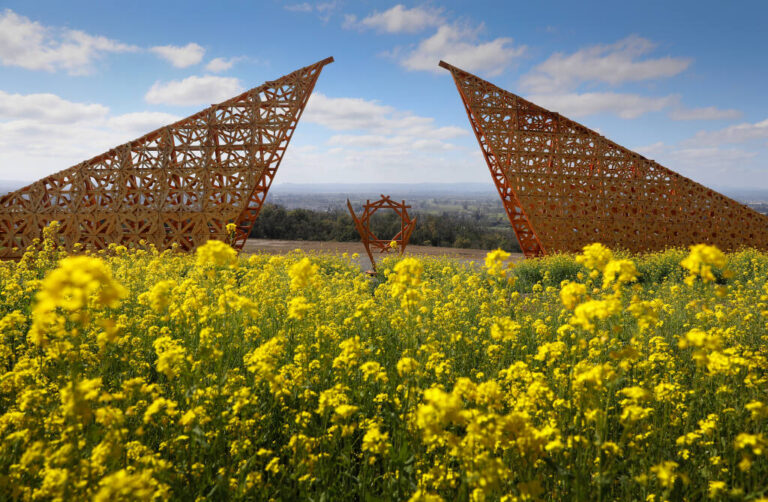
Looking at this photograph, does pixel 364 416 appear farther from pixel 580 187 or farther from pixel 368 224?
pixel 580 187

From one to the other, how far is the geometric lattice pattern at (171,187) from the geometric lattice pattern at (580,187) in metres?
6.05

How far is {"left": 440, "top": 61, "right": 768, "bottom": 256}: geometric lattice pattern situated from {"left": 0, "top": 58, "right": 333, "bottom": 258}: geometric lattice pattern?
6048 mm

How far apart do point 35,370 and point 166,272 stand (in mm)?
3519

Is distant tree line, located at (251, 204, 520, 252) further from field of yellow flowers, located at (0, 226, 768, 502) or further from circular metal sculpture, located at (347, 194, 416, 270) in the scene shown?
Answer: field of yellow flowers, located at (0, 226, 768, 502)

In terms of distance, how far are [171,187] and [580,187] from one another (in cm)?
1231

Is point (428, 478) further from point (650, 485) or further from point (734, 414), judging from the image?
point (734, 414)

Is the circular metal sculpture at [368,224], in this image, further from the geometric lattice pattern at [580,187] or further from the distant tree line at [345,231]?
the distant tree line at [345,231]

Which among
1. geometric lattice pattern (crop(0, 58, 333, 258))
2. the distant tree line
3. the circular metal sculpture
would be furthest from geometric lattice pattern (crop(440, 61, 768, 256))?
the distant tree line

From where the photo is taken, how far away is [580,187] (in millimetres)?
11867

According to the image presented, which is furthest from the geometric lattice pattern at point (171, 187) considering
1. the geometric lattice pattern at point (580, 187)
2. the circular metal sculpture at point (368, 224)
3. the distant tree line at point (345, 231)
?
the distant tree line at point (345, 231)

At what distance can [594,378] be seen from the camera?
2.05 meters

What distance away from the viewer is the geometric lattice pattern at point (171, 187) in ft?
35.0

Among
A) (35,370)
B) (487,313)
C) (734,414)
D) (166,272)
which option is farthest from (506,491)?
(166,272)

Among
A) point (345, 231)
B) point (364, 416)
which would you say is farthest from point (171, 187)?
point (345, 231)
